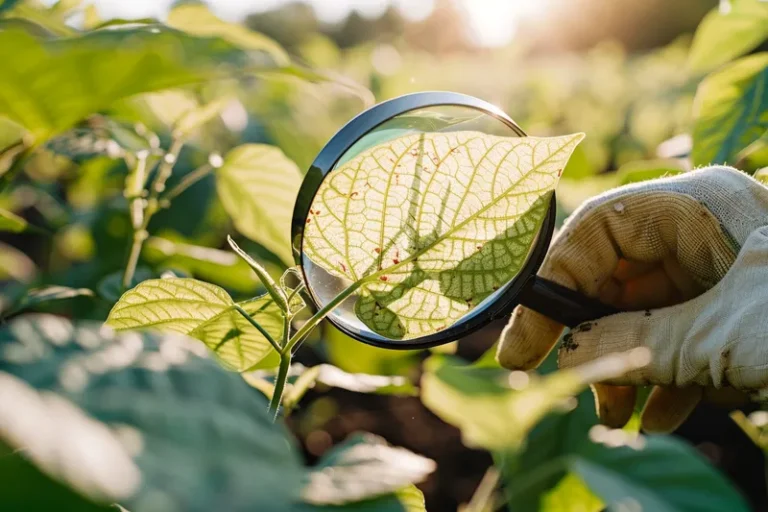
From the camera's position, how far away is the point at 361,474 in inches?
15.9

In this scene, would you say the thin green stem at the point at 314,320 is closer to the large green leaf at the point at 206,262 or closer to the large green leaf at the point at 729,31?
the large green leaf at the point at 206,262

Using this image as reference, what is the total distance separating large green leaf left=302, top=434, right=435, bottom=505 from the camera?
1.21ft

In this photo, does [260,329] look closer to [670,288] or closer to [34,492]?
[34,492]

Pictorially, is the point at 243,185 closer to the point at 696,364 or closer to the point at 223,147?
the point at 696,364

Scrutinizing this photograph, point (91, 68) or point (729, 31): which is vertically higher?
point (91, 68)

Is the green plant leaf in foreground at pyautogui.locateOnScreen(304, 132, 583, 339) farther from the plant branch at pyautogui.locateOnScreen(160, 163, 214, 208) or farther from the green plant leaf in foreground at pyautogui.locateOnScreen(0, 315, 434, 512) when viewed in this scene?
the plant branch at pyautogui.locateOnScreen(160, 163, 214, 208)

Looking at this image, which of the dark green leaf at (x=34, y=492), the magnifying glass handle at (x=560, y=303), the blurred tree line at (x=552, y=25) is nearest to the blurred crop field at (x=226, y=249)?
the dark green leaf at (x=34, y=492)

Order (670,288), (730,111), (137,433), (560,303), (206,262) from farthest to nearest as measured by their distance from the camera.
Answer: (206,262) → (730,111) → (670,288) → (560,303) → (137,433)

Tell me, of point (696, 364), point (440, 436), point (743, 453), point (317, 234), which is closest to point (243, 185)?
point (317, 234)

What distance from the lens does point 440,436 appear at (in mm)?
1944

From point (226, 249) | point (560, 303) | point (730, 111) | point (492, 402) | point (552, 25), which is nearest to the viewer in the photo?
point (492, 402)

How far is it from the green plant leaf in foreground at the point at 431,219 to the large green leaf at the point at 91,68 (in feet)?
0.46

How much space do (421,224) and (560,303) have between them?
0.29 meters

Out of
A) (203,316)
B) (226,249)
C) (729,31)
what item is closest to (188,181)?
(203,316)
